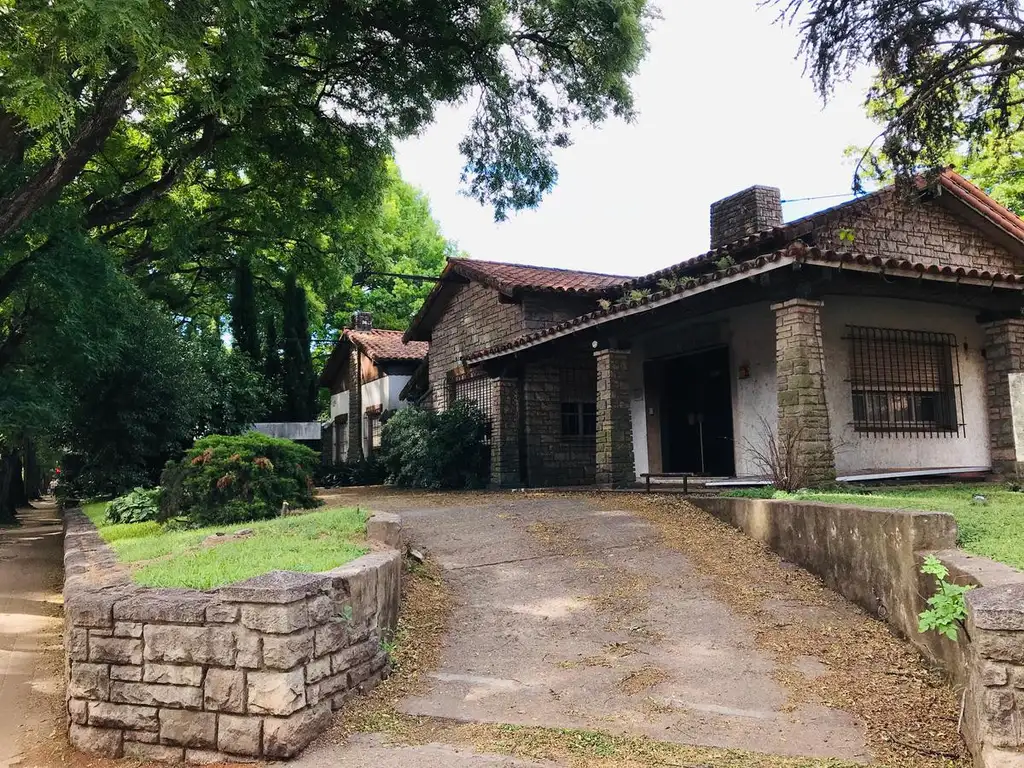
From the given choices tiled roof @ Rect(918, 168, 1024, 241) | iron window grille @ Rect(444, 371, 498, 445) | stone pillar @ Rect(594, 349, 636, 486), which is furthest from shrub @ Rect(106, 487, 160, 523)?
tiled roof @ Rect(918, 168, 1024, 241)

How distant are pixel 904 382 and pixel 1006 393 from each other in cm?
133

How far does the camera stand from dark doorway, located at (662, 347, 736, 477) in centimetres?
1184

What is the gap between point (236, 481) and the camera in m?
9.62

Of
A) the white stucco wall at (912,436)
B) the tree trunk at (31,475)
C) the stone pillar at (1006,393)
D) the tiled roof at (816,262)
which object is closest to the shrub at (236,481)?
the tiled roof at (816,262)

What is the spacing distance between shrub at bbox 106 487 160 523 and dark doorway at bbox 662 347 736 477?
27.1ft

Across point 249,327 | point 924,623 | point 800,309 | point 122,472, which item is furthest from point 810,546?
point 249,327

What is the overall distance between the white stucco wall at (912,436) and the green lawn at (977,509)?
1.14 m

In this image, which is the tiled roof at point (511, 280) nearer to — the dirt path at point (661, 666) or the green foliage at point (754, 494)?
the green foliage at point (754, 494)

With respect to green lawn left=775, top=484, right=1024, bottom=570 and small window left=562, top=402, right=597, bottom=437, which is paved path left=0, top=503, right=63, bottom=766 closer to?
green lawn left=775, top=484, right=1024, bottom=570

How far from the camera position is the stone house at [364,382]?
927 inches

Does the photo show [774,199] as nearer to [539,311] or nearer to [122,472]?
[539,311]

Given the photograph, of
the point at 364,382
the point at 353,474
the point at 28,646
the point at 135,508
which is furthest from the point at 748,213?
the point at 364,382

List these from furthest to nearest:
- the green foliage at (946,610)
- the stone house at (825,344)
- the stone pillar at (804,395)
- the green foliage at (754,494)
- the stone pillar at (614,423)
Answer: the stone pillar at (614,423) < the stone house at (825,344) < the stone pillar at (804,395) < the green foliage at (754,494) < the green foliage at (946,610)

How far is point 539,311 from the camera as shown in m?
15.3
